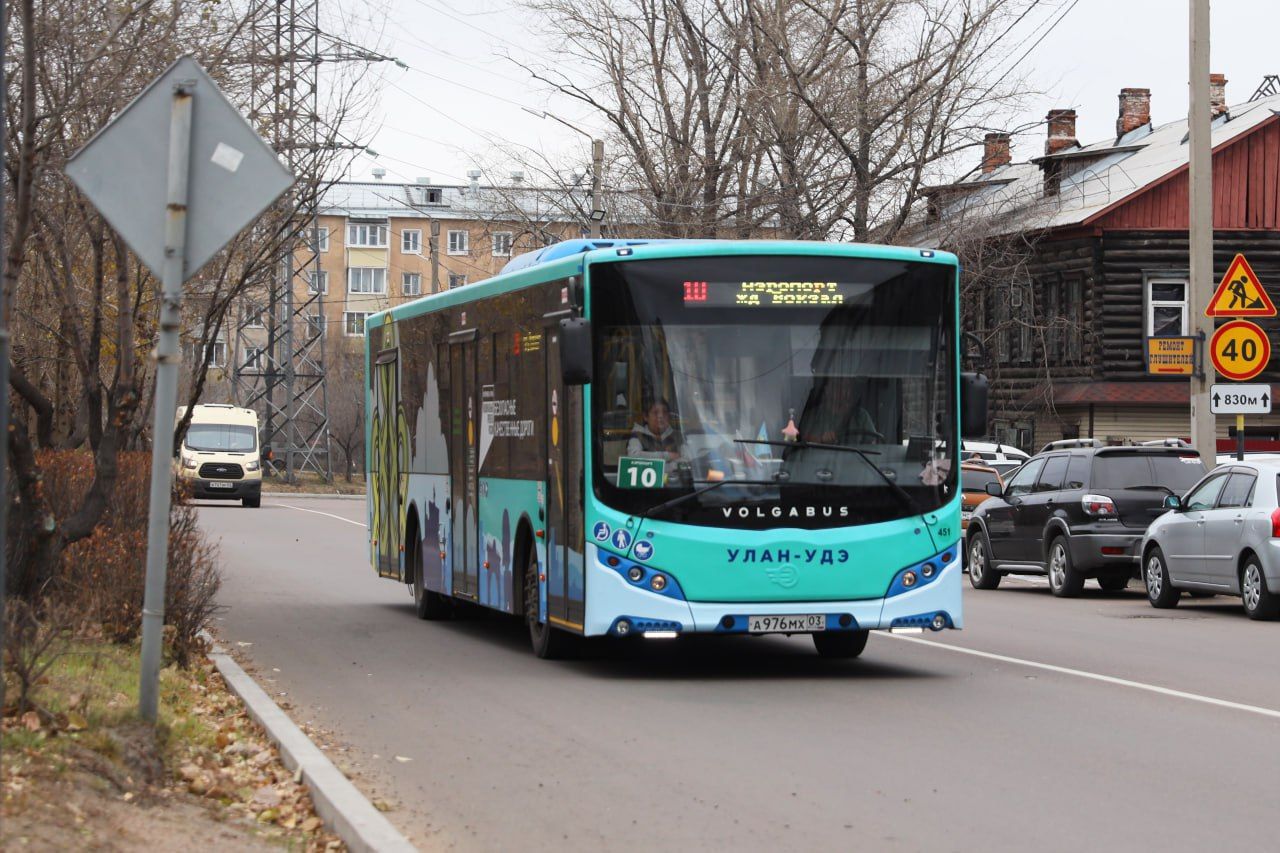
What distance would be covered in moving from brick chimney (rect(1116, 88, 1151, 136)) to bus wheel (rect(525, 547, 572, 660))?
4715cm

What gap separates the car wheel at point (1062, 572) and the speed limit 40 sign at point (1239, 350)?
115 inches

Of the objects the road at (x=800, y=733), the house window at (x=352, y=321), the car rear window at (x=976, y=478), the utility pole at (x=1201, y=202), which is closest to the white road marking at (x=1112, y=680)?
the road at (x=800, y=733)

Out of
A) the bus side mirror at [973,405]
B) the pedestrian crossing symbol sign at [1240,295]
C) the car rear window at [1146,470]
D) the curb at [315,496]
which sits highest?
the pedestrian crossing symbol sign at [1240,295]

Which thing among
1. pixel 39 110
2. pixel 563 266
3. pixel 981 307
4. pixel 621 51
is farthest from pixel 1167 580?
pixel 981 307

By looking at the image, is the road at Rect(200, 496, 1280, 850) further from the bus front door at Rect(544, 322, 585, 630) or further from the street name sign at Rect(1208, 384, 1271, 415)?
the street name sign at Rect(1208, 384, 1271, 415)

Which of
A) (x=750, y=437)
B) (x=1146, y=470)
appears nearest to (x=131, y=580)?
(x=750, y=437)

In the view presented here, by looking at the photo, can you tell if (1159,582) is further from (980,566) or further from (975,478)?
(975,478)

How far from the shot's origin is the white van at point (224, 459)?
4828cm

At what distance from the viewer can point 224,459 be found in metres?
48.7

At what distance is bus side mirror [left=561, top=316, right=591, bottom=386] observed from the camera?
1245cm

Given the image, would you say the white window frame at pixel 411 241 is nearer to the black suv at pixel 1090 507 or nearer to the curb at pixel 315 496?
the curb at pixel 315 496

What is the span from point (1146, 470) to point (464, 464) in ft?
34.3

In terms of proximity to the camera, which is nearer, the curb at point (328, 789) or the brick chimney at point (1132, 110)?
the curb at point (328, 789)

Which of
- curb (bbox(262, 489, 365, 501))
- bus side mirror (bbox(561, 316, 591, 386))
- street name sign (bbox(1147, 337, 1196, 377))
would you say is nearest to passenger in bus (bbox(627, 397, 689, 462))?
bus side mirror (bbox(561, 316, 591, 386))
